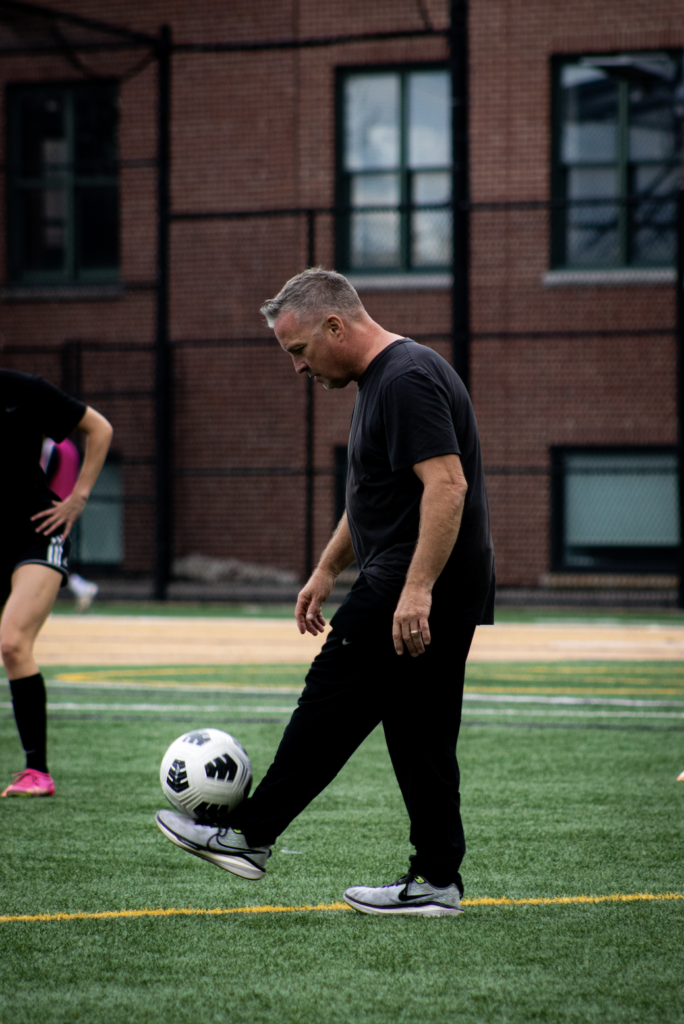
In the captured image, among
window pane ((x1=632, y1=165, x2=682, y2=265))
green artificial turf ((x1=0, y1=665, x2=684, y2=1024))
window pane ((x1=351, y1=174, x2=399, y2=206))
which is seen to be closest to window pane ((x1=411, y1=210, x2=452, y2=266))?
window pane ((x1=351, y1=174, x2=399, y2=206))

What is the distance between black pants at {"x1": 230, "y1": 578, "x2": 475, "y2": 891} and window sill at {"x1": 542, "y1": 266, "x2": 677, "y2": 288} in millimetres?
14377

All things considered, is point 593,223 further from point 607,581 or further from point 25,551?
point 25,551

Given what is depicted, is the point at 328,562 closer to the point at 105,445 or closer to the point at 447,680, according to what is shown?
the point at 447,680

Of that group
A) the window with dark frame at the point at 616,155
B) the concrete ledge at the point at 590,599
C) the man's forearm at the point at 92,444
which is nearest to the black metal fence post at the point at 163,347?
the concrete ledge at the point at 590,599

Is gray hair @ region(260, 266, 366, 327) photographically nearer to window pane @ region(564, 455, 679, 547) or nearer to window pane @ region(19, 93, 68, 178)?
window pane @ region(564, 455, 679, 547)

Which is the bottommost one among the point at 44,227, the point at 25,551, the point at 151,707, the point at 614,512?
the point at 151,707

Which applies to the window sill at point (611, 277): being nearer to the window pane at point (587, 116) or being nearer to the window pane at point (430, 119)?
the window pane at point (587, 116)

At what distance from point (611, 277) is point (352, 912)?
1464 centimetres

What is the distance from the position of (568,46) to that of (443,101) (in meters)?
1.84

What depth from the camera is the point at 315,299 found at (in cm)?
403

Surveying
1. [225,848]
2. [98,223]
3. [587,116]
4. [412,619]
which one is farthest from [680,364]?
[225,848]

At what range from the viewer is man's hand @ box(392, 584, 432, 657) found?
12.6 ft

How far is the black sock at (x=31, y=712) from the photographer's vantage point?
6.01 m

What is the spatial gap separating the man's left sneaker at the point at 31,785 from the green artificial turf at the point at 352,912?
0.08m
